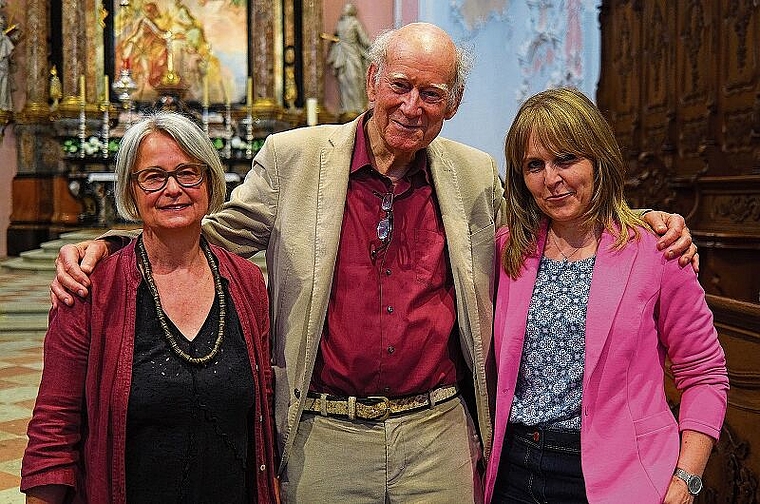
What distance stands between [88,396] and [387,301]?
681 mm

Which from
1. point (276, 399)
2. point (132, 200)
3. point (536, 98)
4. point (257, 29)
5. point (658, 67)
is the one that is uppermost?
point (257, 29)

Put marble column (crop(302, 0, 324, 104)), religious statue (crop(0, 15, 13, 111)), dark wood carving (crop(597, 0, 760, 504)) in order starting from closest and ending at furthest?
dark wood carving (crop(597, 0, 760, 504)), religious statue (crop(0, 15, 13, 111)), marble column (crop(302, 0, 324, 104))

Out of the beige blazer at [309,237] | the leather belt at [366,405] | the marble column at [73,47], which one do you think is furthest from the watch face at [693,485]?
the marble column at [73,47]

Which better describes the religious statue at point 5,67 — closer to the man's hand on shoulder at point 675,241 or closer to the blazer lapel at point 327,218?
the blazer lapel at point 327,218

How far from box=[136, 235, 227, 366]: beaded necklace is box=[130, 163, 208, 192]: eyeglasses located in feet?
0.50

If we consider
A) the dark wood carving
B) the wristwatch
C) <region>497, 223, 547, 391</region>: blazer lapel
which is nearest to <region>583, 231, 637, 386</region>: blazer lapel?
<region>497, 223, 547, 391</region>: blazer lapel

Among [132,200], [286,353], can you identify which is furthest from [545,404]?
[132,200]


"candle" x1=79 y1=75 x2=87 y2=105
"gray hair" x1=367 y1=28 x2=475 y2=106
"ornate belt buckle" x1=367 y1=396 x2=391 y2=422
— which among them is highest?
"candle" x1=79 y1=75 x2=87 y2=105

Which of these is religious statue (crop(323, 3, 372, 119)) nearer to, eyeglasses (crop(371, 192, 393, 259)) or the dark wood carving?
the dark wood carving

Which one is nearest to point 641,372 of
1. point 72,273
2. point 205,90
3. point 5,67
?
point 72,273

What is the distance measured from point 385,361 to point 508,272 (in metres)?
0.34

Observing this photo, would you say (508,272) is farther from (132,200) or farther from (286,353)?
(132,200)

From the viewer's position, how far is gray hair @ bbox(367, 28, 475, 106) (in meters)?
2.10

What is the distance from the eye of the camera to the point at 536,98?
6.26 feet
